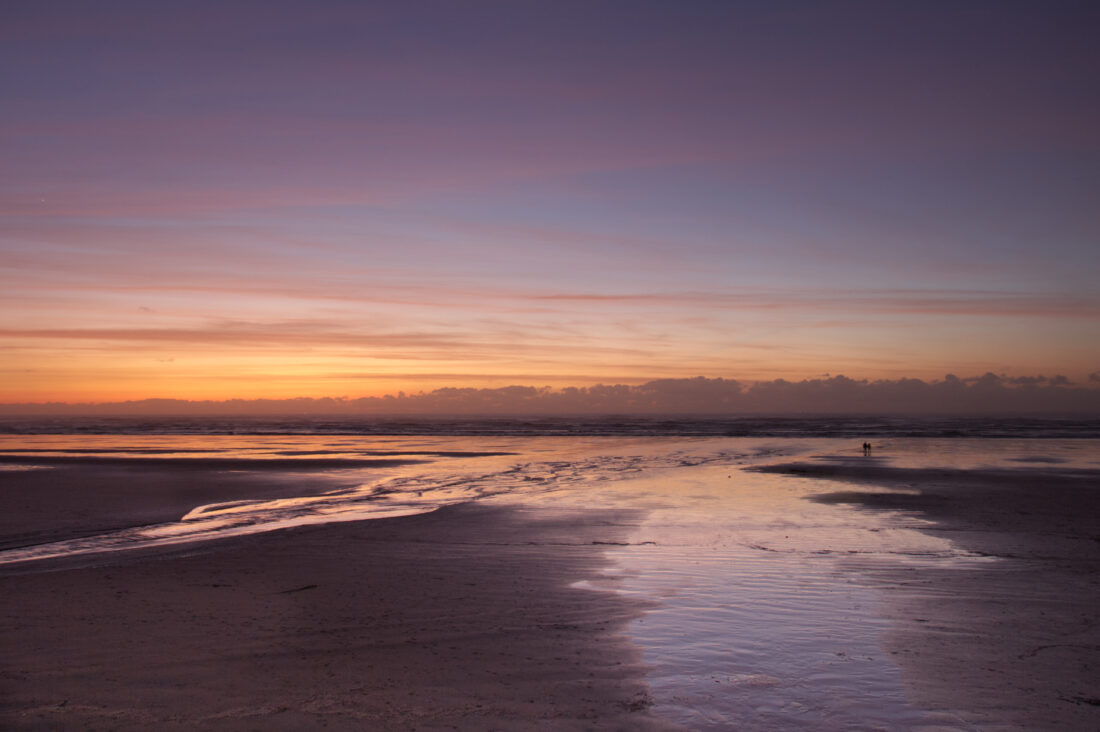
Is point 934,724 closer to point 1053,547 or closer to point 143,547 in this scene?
point 1053,547

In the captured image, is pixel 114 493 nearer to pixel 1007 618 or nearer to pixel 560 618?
pixel 560 618

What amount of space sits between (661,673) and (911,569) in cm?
661

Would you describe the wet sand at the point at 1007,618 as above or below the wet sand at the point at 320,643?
below

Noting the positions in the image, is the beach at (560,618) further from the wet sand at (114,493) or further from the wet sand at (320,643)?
the wet sand at (114,493)

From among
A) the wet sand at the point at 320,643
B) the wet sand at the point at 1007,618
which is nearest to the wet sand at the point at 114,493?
the wet sand at the point at 320,643

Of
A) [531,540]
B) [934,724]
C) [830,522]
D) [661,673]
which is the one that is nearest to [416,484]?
[531,540]

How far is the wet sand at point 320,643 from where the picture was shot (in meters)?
6.35

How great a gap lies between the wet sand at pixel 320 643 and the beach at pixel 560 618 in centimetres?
4

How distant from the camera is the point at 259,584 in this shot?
36.0 feet

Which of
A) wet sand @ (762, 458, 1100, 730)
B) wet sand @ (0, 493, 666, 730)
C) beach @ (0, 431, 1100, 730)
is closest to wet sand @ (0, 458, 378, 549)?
beach @ (0, 431, 1100, 730)

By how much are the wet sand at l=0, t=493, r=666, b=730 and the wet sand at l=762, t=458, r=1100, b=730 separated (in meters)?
2.96

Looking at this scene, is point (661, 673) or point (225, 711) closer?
point (225, 711)

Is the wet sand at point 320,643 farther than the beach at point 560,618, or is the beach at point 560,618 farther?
the beach at point 560,618

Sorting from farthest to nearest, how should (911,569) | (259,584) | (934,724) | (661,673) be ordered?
(911,569) → (259,584) → (661,673) → (934,724)
